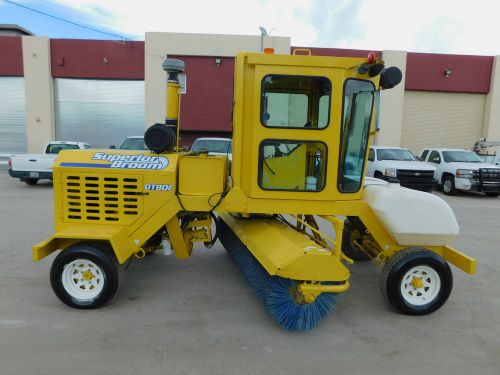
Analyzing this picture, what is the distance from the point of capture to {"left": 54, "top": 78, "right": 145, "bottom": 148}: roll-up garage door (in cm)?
1936

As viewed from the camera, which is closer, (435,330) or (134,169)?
(435,330)

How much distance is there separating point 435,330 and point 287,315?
152 centimetres

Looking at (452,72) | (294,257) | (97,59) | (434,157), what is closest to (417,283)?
(294,257)

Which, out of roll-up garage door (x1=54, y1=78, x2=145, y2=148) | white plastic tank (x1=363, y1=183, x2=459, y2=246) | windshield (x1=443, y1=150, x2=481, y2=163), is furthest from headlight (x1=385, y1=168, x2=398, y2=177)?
roll-up garage door (x1=54, y1=78, x2=145, y2=148)

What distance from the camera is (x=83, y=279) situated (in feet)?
13.0

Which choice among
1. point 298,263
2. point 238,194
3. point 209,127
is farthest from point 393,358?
point 209,127

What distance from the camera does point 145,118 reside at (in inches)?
747

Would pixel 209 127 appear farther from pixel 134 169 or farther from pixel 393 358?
pixel 393 358

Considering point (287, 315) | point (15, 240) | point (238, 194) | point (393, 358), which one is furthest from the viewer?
point (15, 240)

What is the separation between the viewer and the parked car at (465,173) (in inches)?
511

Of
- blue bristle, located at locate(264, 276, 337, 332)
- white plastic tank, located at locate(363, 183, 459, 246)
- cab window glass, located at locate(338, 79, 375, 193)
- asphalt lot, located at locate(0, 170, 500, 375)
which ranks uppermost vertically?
cab window glass, located at locate(338, 79, 375, 193)

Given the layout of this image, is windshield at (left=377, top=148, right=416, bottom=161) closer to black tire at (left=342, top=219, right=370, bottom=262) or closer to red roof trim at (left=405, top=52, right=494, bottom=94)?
red roof trim at (left=405, top=52, right=494, bottom=94)

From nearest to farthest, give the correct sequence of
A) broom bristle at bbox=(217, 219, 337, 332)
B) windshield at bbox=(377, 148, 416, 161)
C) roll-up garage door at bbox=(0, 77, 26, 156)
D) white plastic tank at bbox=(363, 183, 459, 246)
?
broom bristle at bbox=(217, 219, 337, 332) → white plastic tank at bbox=(363, 183, 459, 246) → windshield at bbox=(377, 148, 416, 161) → roll-up garage door at bbox=(0, 77, 26, 156)

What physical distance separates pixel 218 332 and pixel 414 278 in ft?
7.00
